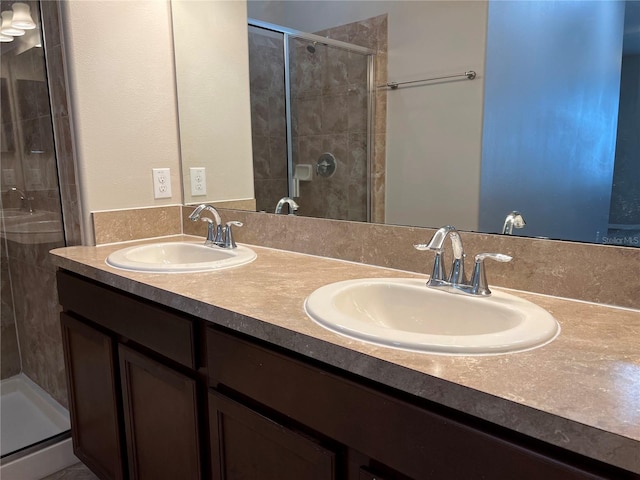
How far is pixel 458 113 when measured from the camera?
124 centimetres

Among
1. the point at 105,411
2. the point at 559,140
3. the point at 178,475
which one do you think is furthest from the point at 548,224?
the point at 105,411

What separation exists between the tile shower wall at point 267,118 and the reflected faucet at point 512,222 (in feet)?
2.65

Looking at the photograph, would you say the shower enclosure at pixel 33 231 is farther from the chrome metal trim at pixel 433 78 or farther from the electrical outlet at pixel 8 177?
the chrome metal trim at pixel 433 78

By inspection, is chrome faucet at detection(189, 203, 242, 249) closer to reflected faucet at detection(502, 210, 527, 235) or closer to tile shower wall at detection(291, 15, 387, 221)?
tile shower wall at detection(291, 15, 387, 221)

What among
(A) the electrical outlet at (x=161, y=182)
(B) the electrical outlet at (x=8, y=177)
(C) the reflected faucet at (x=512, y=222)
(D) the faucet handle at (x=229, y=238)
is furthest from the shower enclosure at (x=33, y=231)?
(C) the reflected faucet at (x=512, y=222)

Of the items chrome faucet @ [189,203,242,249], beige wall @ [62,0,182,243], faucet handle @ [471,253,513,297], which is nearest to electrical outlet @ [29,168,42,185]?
beige wall @ [62,0,182,243]

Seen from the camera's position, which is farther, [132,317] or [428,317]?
[132,317]

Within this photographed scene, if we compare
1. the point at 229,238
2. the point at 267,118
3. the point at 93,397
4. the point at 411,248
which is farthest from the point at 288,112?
the point at 93,397

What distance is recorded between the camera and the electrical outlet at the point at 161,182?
1936 mm

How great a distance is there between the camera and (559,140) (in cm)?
109

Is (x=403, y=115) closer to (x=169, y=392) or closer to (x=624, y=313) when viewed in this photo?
(x=624, y=313)

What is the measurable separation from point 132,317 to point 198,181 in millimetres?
824

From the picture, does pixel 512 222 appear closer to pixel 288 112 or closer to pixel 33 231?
pixel 288 112

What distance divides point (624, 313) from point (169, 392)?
109cm
